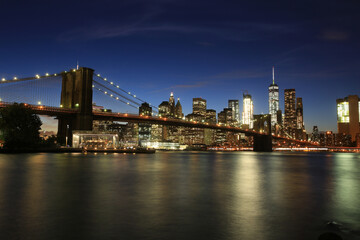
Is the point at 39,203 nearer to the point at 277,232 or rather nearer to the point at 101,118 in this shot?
the point at 277,232

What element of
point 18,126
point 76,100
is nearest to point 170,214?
point 18,126

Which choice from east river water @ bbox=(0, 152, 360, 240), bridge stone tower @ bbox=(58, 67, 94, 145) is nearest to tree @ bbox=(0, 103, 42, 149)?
bridge stone tower @ bbox=(58, 67, 94, 145)

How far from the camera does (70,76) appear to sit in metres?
71.4

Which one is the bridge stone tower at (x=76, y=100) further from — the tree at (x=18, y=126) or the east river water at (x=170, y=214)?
the east river water at (x=170, y=214)

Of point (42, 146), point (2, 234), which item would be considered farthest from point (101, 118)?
point (2, 234)

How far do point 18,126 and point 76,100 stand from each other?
16.5 meters

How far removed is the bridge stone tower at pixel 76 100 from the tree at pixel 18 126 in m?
10.1

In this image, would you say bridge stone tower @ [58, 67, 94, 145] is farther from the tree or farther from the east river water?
the east river water

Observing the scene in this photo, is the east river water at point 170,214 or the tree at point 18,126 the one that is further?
the tree at point 18,126

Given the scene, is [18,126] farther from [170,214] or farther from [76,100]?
[170,214]

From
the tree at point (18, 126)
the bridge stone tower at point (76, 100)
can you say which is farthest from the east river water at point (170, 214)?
the bridge stone tower at point (76, 100)

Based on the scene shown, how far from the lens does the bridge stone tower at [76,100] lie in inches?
2576

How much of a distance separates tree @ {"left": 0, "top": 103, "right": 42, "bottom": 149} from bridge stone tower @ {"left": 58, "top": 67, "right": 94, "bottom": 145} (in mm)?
10111

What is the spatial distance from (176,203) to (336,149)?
20605cm
